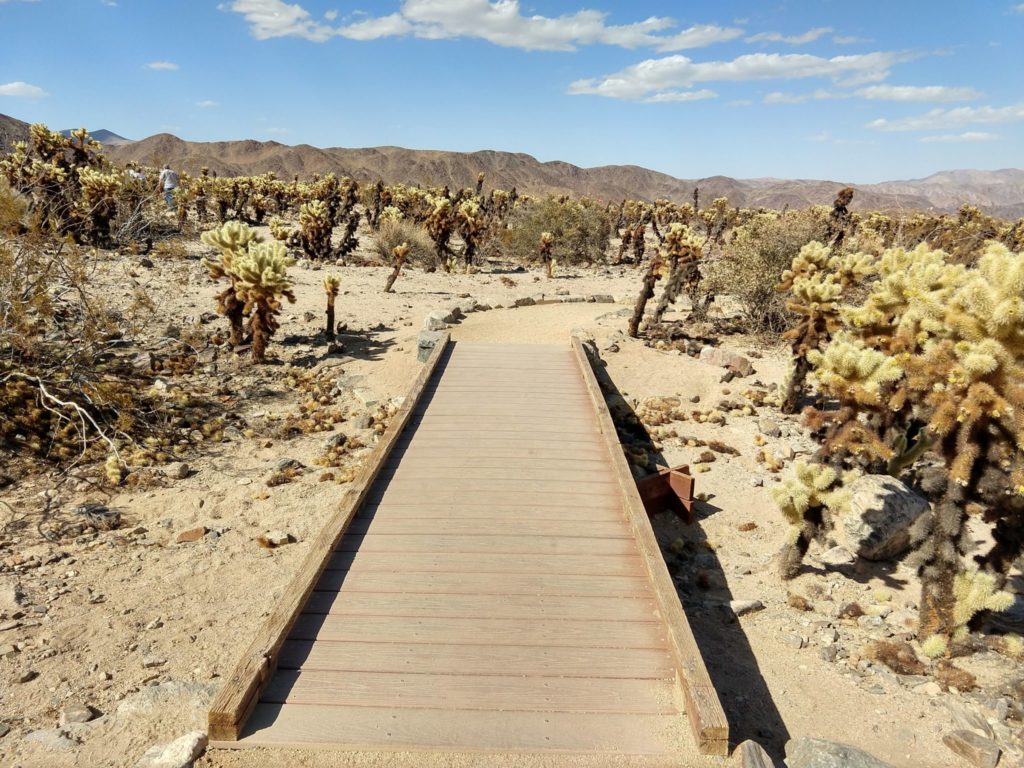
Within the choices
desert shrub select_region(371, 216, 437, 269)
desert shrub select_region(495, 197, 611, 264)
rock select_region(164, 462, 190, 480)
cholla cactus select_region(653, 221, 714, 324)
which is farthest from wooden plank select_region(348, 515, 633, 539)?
desert shrub select_region(495, 197, 611, 264)

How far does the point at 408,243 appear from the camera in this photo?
2459 cm

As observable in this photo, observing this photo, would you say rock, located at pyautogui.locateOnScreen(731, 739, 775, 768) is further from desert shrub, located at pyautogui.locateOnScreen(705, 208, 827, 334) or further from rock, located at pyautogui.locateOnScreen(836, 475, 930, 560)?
desert shrub, located at pyautogui.locateOnScreen(705, 208, 827, 334)

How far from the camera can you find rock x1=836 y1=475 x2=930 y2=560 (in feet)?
21.4

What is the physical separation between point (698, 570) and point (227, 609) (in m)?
4.80

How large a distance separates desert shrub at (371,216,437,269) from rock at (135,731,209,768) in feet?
71.6

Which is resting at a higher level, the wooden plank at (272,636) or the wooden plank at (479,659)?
the wooden plank at (272,636)

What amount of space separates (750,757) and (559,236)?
91.0ft

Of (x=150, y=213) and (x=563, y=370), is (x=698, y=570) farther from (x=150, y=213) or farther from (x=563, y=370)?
(x=150, y=213)

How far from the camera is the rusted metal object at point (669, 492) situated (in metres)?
7.36

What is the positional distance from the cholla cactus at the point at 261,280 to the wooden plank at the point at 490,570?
24.7 ft

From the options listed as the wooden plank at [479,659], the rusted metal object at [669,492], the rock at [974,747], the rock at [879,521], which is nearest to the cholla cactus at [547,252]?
the rusted metal object at [669,492]

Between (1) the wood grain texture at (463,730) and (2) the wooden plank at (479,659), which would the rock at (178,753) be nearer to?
(1) the wood grain texture at (463,730)

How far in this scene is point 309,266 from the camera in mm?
21344

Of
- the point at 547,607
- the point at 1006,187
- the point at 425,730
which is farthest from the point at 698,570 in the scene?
Result: the point at 1006,187
